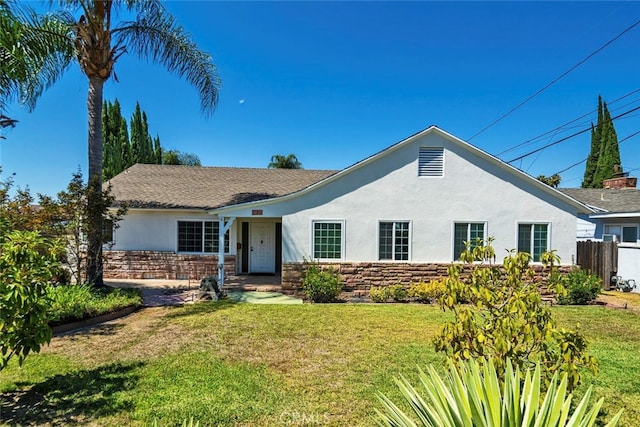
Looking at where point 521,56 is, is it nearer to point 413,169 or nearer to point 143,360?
point 413,169

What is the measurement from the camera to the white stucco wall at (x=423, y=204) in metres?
12.5

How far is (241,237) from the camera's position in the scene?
53.5 feet

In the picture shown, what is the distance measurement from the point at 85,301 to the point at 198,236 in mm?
6440

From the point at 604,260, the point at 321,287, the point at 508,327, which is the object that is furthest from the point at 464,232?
the point at 508,327

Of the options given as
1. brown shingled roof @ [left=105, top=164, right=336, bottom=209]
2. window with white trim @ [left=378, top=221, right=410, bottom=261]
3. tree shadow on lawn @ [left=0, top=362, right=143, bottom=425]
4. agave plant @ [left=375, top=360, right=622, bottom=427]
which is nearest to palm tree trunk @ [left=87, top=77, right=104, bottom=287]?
brown shingled roof @ [left=105, top=164, right=336, bottom=209]

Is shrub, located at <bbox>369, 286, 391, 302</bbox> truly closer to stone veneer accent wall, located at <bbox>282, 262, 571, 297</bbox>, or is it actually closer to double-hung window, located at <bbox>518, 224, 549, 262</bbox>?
stone veneer accent wall, located at <bbox>282, 262, 571, 297</bbox>

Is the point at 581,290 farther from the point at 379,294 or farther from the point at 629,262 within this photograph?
the point at 379,294

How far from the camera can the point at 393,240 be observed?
41.4ft

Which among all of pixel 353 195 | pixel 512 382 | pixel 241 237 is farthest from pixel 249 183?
pixel 512 382

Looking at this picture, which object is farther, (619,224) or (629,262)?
(619,224)

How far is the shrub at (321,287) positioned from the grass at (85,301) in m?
5.39

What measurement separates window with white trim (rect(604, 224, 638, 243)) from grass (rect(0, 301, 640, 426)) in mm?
8198

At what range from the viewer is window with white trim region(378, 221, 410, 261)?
41.3 feet

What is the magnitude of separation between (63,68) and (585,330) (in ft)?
61.4
